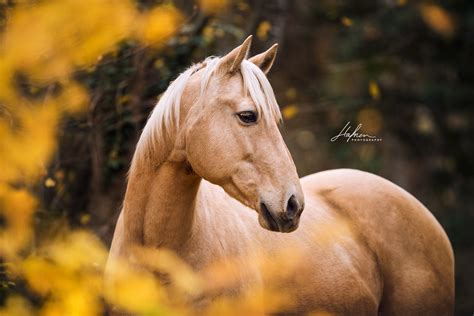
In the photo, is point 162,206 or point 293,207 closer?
point 293,207

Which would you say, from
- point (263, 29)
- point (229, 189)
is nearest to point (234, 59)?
point (229, 189)

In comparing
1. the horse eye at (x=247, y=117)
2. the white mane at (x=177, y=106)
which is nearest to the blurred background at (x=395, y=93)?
the white mane at (x=177, y=106)

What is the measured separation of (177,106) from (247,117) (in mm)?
367

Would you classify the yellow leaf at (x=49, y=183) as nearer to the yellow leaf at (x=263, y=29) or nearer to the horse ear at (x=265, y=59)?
the horse ear at (x=265, y=59)

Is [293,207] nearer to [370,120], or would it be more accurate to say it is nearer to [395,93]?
[370,120]

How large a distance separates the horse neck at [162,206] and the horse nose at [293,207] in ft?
1.86

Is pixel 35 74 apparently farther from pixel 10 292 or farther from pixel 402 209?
pixel 402 209

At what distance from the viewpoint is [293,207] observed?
9.66ft

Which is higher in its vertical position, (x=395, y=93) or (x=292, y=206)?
(x=292, y=206)

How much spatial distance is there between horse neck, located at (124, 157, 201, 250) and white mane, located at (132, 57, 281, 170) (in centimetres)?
10

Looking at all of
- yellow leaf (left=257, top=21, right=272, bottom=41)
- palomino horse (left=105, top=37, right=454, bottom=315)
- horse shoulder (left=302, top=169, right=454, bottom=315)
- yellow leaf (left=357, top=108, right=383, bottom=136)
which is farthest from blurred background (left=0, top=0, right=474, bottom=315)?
palomino horse (left=105, top=37, right=454, bottom=315)

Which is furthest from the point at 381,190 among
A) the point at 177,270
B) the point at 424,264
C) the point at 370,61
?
the point at 370,61

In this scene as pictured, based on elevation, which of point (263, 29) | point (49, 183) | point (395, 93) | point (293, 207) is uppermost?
point (263, 29)

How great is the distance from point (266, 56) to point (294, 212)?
0.89m
